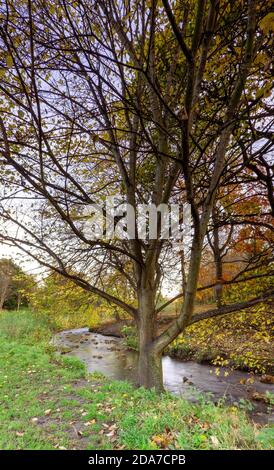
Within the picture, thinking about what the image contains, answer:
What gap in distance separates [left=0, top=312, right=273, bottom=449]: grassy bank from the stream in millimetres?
2271

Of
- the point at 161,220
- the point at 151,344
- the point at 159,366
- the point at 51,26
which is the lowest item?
the point at 159,366

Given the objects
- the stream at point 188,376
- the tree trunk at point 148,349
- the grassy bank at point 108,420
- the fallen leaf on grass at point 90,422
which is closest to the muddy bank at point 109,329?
the stream at point 188,376

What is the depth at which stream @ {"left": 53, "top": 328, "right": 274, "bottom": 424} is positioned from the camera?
7.51m

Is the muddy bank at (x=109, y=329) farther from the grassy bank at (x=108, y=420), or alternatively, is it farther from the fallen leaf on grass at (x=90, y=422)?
the fallen leaf on grass at (x=90, y=422)

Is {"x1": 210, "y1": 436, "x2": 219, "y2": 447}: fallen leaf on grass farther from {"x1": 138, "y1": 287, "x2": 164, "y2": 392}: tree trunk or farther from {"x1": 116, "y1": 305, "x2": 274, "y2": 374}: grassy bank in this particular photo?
{"x1": 116, "y1": 305, "x2": 274, "y2": 374}: grassy bank

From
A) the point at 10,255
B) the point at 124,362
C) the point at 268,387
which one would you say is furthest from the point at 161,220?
the point at 124,362

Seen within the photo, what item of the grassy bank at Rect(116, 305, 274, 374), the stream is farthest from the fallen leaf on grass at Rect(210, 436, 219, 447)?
the grassy bank at Rect(116, 305, 274, 374)

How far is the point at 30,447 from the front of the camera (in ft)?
10.1

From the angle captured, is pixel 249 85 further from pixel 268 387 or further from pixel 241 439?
pixel 268 387

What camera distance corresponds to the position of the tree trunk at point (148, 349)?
4.59m

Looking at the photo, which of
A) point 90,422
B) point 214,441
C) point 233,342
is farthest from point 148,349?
point 233,342

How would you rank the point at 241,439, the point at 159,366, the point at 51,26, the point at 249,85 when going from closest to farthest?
the point at 241,439 → the point at 51,26 → the point at 249,85 → the point at 159,366

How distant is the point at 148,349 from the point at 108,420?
4.16 ft

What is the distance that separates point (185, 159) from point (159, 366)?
3392 mm
